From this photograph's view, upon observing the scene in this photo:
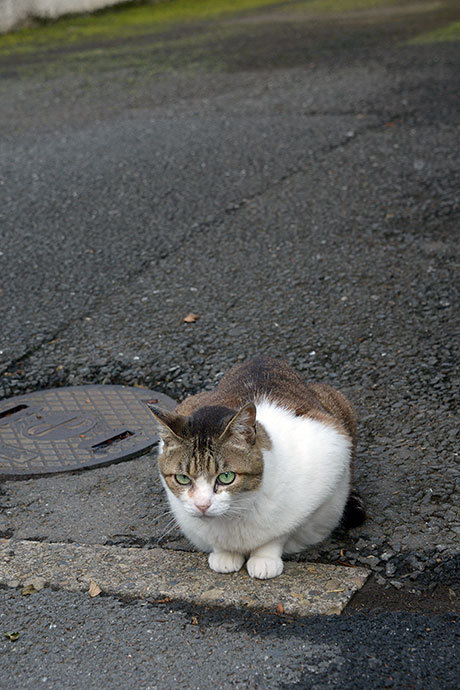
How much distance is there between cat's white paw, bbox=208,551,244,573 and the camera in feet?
10.2

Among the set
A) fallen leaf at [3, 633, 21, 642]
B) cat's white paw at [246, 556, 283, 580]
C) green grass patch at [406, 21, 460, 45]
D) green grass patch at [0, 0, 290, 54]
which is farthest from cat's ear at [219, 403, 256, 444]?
green grass patch at [0, 0, 290, 54]

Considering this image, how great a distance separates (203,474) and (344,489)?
A: 0.65 meters

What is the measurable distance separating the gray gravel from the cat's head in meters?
0.51

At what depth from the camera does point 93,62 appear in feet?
37.9

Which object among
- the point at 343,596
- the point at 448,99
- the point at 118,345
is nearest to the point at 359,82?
the point at 448,99

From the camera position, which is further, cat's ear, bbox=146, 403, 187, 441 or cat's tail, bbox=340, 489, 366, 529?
cat's tail, bbox=340, 489, 366, 529

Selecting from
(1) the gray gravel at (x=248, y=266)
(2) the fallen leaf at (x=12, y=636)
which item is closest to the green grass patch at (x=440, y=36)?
(1) the gray gravel at (x=248, y=266)

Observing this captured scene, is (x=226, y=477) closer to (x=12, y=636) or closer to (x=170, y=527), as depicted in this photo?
(x=170, y=527)

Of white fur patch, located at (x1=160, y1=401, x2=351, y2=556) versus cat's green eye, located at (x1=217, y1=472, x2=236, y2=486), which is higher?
cat's green eye, located at (x1=217, y1=472, x2=236, y2=486)

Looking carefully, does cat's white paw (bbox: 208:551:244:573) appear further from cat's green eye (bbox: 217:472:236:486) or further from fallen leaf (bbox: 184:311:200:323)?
fallen leaf (bbox: 184:311:200:323)

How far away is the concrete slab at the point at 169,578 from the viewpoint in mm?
2916

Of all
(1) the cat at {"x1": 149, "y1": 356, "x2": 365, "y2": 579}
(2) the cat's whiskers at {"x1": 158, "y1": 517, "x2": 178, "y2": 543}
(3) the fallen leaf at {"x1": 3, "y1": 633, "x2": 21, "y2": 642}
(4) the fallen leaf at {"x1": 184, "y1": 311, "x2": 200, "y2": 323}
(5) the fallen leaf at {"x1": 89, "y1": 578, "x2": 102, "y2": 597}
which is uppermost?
(1) the cat at {"x1": 149, "y1": 356, "x2": 365, "y2": 579}

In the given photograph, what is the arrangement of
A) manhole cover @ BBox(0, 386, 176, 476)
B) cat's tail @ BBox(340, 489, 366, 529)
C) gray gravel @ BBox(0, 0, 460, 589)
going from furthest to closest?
manhole cover @ BBox(0, 386, 176, 476) < gray gravel @ BBox(0, 0, 460, 589) < cat's tail @ BBox(340, 489, 366, 529)

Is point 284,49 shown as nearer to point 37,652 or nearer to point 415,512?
point 415,512
